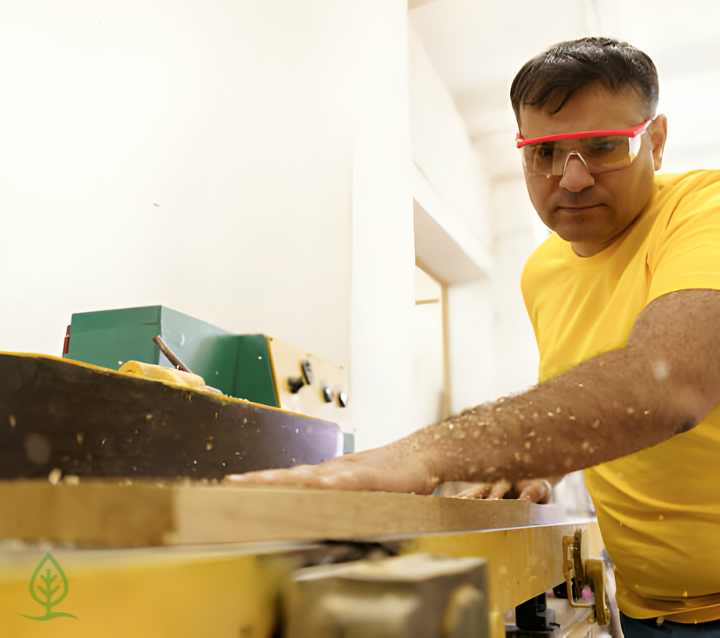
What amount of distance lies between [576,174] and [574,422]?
1.82 ft

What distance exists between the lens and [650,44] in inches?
124

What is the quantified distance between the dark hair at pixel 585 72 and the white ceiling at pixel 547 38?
232 cm

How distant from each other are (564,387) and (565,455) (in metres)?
0.07

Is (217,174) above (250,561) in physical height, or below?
above

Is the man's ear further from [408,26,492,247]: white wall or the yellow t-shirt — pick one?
[408,26,492,247]: white wall

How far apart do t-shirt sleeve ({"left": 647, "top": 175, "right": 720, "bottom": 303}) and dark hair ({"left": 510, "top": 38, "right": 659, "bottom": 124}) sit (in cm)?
23

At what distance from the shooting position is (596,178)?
0.93 metres

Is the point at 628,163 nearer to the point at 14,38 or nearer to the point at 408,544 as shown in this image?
the point at 408,544

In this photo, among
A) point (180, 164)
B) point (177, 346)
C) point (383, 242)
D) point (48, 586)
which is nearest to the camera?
point (48, 586)

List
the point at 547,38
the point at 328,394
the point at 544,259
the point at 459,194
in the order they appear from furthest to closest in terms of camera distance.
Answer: the point at 459,194 → the point at 547,38 → the point at 328,394 → the point at 544,259

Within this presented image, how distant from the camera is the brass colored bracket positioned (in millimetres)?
796

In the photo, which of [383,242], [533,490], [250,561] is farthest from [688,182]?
[383,242]

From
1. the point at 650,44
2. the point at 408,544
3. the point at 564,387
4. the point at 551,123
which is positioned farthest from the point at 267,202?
the point at 650,44

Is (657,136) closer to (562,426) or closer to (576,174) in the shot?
(576,174)
